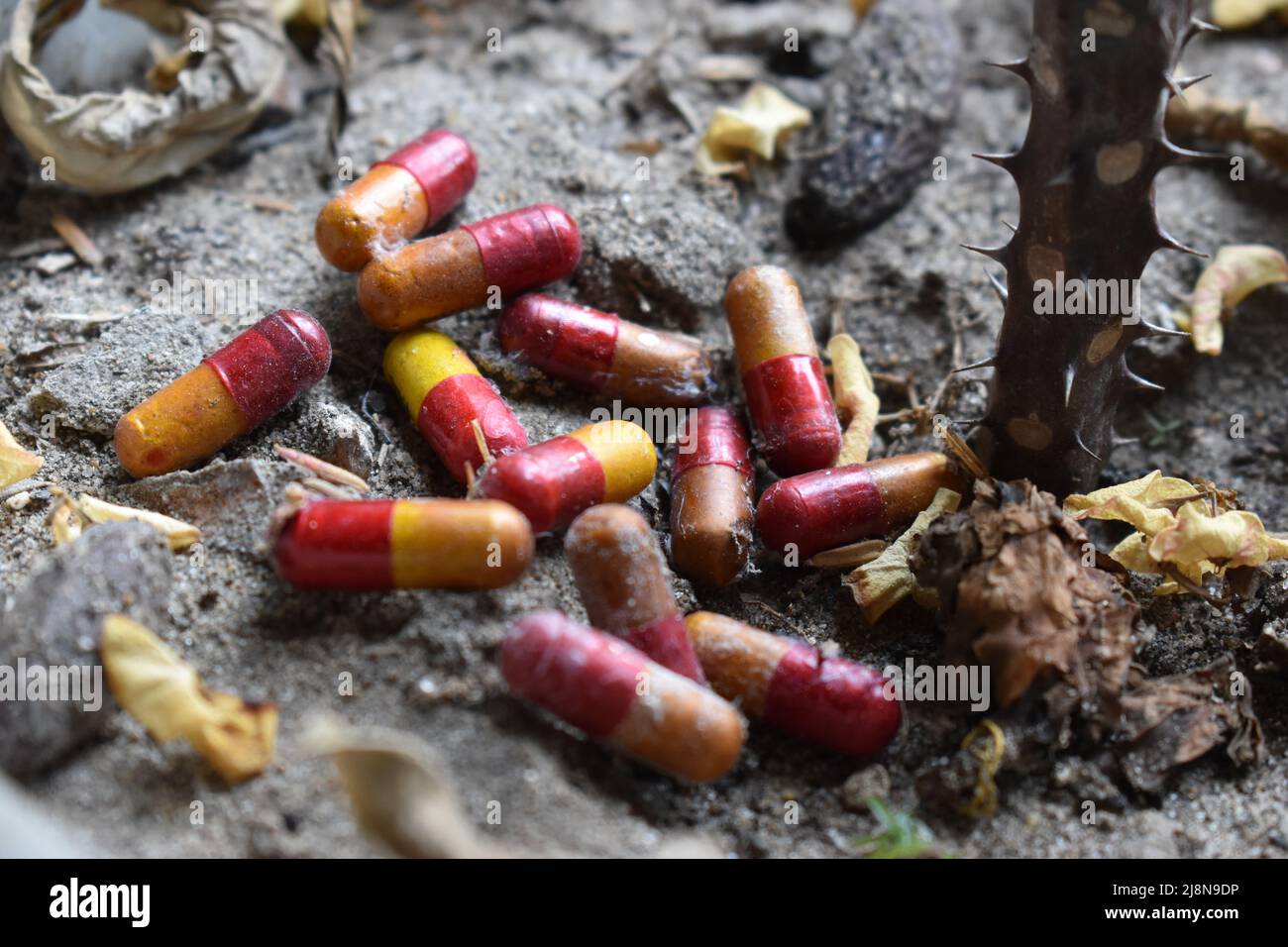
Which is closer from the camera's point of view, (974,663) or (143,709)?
(143,709)

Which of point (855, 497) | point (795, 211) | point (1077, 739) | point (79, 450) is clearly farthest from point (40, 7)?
point (1077, 739)

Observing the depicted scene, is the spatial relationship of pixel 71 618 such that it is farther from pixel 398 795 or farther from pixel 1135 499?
pixel 1135 499

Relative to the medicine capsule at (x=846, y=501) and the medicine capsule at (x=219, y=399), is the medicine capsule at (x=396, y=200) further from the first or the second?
the medicine capsule at (x=846, y=501)

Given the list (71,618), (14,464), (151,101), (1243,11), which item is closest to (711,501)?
(71,618)

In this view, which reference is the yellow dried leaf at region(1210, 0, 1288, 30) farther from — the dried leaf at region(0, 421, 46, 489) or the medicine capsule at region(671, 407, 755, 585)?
the dried leaf at region(0, 421, 46, 489)

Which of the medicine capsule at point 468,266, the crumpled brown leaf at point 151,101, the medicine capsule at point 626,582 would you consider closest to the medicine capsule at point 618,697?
the medicine capsule at point 626,582

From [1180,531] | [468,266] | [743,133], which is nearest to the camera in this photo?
[1180,531]
